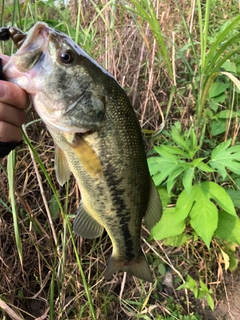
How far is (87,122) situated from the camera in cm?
97

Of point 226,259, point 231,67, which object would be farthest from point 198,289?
point 231,67

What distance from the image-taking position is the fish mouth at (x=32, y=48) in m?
0.85

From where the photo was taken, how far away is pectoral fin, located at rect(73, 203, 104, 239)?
1209 millimetres

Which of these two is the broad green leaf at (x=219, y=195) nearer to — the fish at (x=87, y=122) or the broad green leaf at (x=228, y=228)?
the broad green leaf at (x=228, y=228)

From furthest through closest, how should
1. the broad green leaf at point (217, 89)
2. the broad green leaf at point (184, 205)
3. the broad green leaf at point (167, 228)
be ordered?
the broad green leaf at point (217, 89)
the broad green leaf at point (167, 228)
the broad green leaf at point (184, 205)

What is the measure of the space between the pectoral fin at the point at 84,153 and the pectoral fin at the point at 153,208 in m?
Answer: 0.26

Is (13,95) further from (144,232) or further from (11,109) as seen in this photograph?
(144,232)

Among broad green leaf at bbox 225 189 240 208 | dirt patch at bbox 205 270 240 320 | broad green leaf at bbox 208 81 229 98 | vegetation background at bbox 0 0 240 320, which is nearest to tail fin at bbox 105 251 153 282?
vegetation background at bbox 0 0 240 320

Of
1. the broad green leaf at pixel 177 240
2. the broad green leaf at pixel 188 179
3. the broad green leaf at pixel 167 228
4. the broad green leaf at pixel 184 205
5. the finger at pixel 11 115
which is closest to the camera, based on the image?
the finger at pixel 11 115

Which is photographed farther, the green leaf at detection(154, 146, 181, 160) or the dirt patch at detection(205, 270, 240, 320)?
the dirt patch at detection(205, 270, 240, 320)

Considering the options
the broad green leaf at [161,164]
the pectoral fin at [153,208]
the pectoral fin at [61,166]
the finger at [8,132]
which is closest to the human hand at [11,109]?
the finger at [8,132]

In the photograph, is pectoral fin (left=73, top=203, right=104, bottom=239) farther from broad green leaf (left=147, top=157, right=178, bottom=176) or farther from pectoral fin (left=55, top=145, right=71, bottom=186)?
broad green leaf (left=147, top=157, right=178, bottom=176)

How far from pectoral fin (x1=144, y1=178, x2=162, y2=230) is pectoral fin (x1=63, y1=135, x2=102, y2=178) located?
10.1 inches

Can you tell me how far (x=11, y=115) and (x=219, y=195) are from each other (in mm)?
1020
